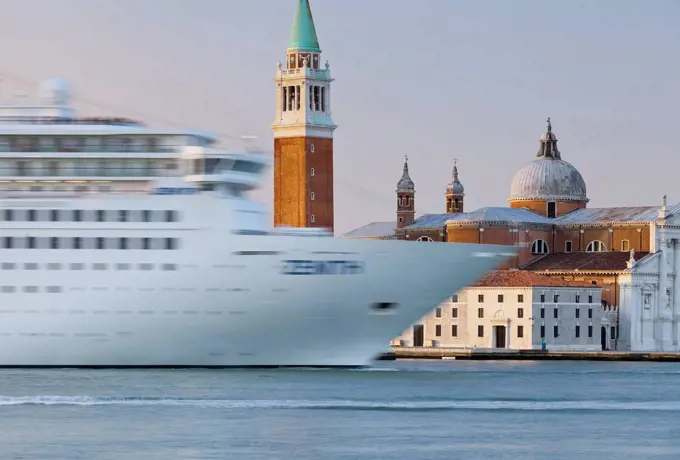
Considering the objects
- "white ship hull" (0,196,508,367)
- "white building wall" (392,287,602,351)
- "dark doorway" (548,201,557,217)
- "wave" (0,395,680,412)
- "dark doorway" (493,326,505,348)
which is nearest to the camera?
"wave" (0,395,680,412)

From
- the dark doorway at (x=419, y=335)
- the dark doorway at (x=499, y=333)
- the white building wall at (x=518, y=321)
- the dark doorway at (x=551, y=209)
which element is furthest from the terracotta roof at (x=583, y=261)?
the dark doorway at (x=419, y=335)

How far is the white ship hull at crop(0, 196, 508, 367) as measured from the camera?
47344 mm

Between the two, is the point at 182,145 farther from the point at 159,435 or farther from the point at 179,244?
the point at 159,435

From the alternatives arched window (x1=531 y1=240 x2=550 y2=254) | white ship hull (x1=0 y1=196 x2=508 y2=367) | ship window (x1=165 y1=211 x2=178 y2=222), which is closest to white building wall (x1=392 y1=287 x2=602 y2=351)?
arched window (x1=531 y1=240 x2=550 y2=254)

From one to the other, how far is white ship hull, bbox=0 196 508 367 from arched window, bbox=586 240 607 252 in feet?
161

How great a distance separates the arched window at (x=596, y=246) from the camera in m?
95.9

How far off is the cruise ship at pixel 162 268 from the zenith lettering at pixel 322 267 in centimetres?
3

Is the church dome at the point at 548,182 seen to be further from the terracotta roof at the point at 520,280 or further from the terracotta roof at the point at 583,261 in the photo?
the terracotta roof at the point at 520,280

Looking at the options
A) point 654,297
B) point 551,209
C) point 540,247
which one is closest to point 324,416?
point 654,297

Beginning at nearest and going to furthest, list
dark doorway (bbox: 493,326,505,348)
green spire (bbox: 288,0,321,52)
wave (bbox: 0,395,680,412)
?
wave (bbox: 0,395,680,412) < dark doorway (bbox: 493,326,505,348) < green spire (bbox: 288,0,321,52)

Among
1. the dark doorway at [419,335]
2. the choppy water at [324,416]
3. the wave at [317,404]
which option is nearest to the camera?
the choppy water at [324,416]

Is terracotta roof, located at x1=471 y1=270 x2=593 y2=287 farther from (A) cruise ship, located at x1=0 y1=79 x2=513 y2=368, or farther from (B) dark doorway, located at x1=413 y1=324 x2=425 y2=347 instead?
(A) cruise ship, located at x1=0 y1=79 x2=513 y2=368

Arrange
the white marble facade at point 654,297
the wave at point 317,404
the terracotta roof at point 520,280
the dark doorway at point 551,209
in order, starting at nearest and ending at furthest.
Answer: the wave at point 317,404 < the terracotta roof at point 520,280 < the white marble facade at point 654,297 < the dark doorway at point 551,209

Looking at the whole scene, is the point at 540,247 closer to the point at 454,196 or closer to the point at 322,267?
the point at 454,196
